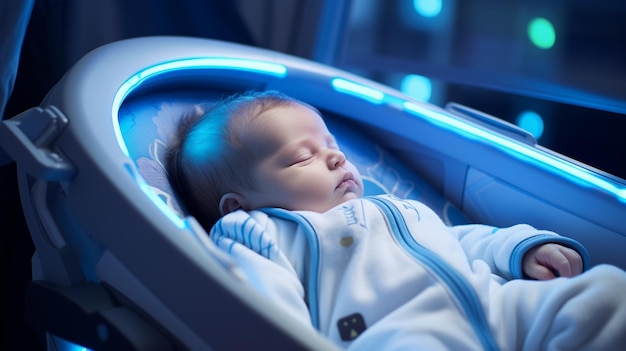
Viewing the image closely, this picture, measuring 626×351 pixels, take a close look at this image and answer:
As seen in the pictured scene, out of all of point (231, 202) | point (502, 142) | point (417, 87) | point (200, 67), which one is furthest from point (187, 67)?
point (417, 87)

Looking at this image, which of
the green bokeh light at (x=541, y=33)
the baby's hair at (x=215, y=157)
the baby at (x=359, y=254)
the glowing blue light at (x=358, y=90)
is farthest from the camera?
the green bokeh light at (x=541, y=33)

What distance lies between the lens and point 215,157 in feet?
3.44

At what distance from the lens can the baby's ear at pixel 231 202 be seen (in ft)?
3.42

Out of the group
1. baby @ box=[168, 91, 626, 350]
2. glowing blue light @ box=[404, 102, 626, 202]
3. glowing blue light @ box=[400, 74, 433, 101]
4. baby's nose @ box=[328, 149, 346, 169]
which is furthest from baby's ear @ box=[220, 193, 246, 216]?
glowing blue light @ box=[400, 74, 433, 101]

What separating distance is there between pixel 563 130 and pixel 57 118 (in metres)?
1.44

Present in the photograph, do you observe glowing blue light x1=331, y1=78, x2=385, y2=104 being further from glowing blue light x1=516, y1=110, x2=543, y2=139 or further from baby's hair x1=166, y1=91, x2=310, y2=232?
glowing blue light x1=516, y1=110, x2=543, y2=139

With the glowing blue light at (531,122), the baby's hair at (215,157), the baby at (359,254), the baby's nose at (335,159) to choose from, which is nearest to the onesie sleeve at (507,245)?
the baby at (359,254)

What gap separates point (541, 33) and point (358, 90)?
32.9 inches

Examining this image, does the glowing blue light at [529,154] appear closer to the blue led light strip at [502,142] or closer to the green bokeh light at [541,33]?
the blue led light strip at [502,142]

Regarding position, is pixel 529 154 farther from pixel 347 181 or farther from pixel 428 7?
pixel 428 7

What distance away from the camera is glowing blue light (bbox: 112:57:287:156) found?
40.3 inches

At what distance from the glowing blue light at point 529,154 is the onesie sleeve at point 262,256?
1.47 feet

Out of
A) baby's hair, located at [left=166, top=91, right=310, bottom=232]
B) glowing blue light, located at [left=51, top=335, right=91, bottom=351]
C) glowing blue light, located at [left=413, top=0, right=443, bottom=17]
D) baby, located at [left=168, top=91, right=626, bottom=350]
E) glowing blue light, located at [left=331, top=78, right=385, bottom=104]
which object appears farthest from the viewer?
glowing blue light, located at [left=413, top=0, right=443, bottom=17]

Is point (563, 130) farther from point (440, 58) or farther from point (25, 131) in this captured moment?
point (25, 131)
